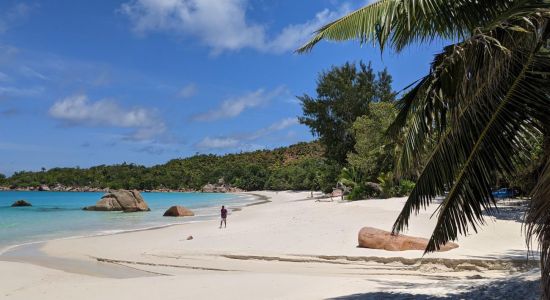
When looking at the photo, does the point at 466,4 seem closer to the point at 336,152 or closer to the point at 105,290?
the point at 105,290

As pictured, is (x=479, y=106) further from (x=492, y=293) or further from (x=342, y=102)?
(x=342, y=102)

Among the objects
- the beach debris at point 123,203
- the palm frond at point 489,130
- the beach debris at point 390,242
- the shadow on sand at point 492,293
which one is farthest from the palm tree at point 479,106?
the beach debris at point 123,203

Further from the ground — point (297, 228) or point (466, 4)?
point (466, 4)

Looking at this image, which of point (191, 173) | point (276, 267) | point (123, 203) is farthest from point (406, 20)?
point (191, 173)

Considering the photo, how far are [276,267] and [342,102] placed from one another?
3676 cm

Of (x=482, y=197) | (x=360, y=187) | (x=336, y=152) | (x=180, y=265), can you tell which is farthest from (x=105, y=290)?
(x=336, y=152)

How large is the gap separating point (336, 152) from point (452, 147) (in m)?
44.7

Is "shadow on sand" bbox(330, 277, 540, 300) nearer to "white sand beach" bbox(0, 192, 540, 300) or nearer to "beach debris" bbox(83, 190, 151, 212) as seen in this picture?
"white sand beach" bbox(0, 192, 540, 300)

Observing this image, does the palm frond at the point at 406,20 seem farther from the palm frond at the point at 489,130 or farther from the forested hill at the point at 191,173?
the forested hill at the point at 191,173

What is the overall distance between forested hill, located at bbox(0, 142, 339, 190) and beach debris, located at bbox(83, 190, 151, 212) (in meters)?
43.7

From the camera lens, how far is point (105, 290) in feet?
31.8

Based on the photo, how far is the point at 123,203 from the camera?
141ft

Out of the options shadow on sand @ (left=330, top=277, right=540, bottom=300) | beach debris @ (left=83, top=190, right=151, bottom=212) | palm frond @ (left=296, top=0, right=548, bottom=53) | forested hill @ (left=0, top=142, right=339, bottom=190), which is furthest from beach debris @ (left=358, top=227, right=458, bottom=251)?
forested hill @ (left=0, top=142, right=339, bottom=190)

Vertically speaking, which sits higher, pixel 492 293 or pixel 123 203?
pixel 123 203
